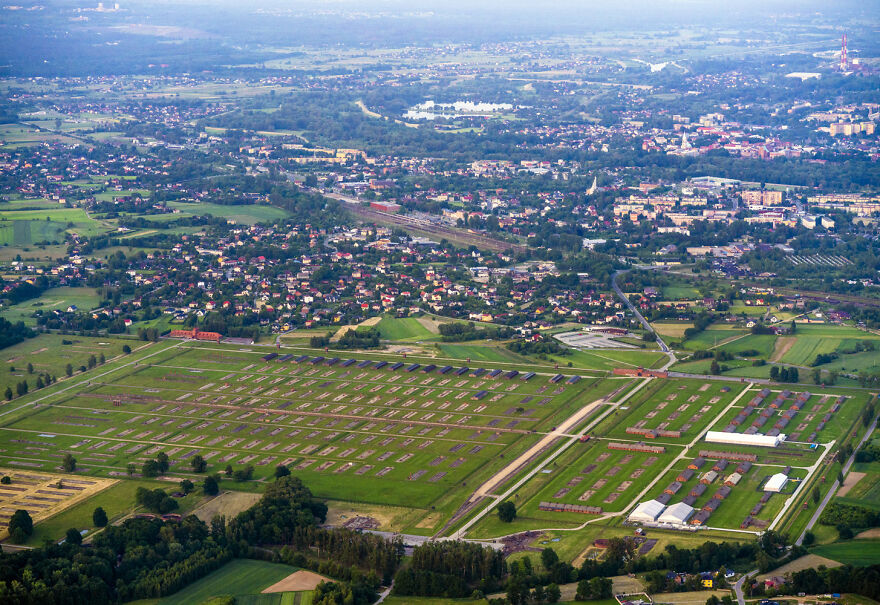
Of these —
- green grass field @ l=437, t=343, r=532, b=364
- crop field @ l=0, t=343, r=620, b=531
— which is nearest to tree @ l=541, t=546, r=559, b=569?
crop field @ l=0, t=343, r=620, b=531

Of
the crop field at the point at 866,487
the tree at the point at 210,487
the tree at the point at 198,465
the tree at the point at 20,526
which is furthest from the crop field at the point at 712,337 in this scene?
the tree at the point at 20,526

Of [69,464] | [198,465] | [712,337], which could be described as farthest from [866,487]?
[69,464]

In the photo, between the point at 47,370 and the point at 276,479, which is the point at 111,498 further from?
the point at 47,370

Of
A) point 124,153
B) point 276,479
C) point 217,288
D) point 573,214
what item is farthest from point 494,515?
point 124,153

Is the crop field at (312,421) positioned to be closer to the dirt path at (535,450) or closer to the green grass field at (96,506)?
the dirt path at (535,450)

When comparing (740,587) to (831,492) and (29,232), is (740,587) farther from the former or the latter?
(29,232)

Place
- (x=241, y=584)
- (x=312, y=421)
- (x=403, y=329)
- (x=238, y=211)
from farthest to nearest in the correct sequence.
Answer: (x=238, y=211)
(x=403, y=329)
(x=312, y=421)
(x=241, y=584)
